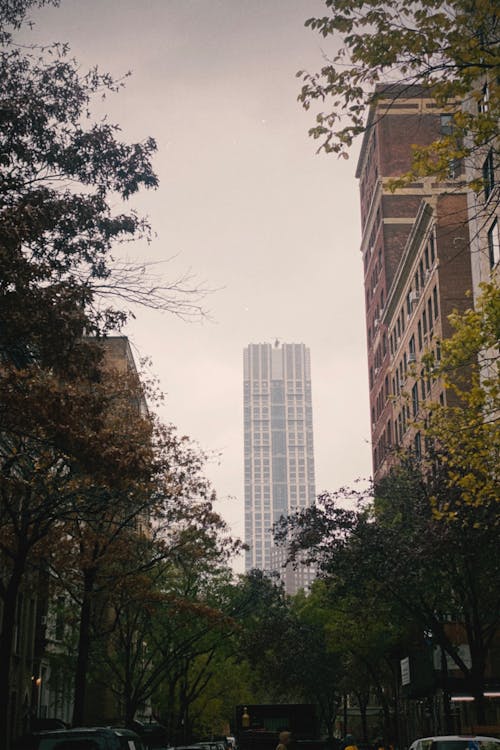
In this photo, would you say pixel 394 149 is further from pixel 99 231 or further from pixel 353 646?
pixel 99 231

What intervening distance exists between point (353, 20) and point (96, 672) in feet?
139

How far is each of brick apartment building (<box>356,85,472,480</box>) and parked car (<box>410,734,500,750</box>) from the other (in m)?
38.0

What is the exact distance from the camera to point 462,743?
15.3 metres

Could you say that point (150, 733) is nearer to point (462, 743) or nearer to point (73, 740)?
point (462, 743)

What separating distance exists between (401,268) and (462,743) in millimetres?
55365

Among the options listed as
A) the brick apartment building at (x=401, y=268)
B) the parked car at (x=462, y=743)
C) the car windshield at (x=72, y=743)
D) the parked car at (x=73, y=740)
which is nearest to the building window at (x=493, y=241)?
the brick apartment building at (x=401, y=268)

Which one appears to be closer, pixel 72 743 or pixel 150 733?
pixel 72 743

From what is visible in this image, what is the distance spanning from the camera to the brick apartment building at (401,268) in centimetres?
5622

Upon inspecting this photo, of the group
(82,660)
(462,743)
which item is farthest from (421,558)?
(462,743)

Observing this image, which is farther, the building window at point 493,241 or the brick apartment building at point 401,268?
the brick apartment building at point 401,268

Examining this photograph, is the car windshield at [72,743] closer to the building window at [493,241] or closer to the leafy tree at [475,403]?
the leafy tree at [475,403]

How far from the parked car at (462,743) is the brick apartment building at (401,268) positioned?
3799cm

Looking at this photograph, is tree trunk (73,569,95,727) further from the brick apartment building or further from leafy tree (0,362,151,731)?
the brick apartment building

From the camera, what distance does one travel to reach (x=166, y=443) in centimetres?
3219
